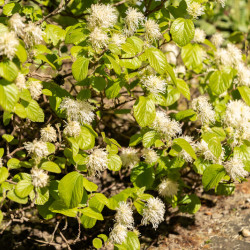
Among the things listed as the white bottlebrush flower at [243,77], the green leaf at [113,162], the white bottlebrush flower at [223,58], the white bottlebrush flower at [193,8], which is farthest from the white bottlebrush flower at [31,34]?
the white bottlebrush flower at [243,77]

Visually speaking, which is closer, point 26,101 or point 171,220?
point 26,101

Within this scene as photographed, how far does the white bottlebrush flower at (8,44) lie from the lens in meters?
1.19

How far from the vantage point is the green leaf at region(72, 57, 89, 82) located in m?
1.46

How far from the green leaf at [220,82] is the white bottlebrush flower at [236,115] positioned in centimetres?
14

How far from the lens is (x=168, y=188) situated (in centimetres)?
200

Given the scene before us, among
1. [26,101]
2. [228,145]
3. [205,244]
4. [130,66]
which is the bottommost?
[205,244]

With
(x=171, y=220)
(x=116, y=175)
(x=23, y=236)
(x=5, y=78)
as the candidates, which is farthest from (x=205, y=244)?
(x=5, y=78)

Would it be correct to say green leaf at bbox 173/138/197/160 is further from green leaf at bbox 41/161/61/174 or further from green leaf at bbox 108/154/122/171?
green leaf at bbox 41/161/61/174

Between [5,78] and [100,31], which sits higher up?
[100,31]

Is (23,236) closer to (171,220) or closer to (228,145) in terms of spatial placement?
(171,220)

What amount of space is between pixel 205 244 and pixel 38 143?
132 centimetres

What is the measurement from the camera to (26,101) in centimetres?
149

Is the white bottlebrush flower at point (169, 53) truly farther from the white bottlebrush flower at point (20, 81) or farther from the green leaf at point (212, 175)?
the white bottlebrush flower at point (20, 81)

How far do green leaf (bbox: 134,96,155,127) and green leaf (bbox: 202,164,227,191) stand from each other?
1.36 ft
